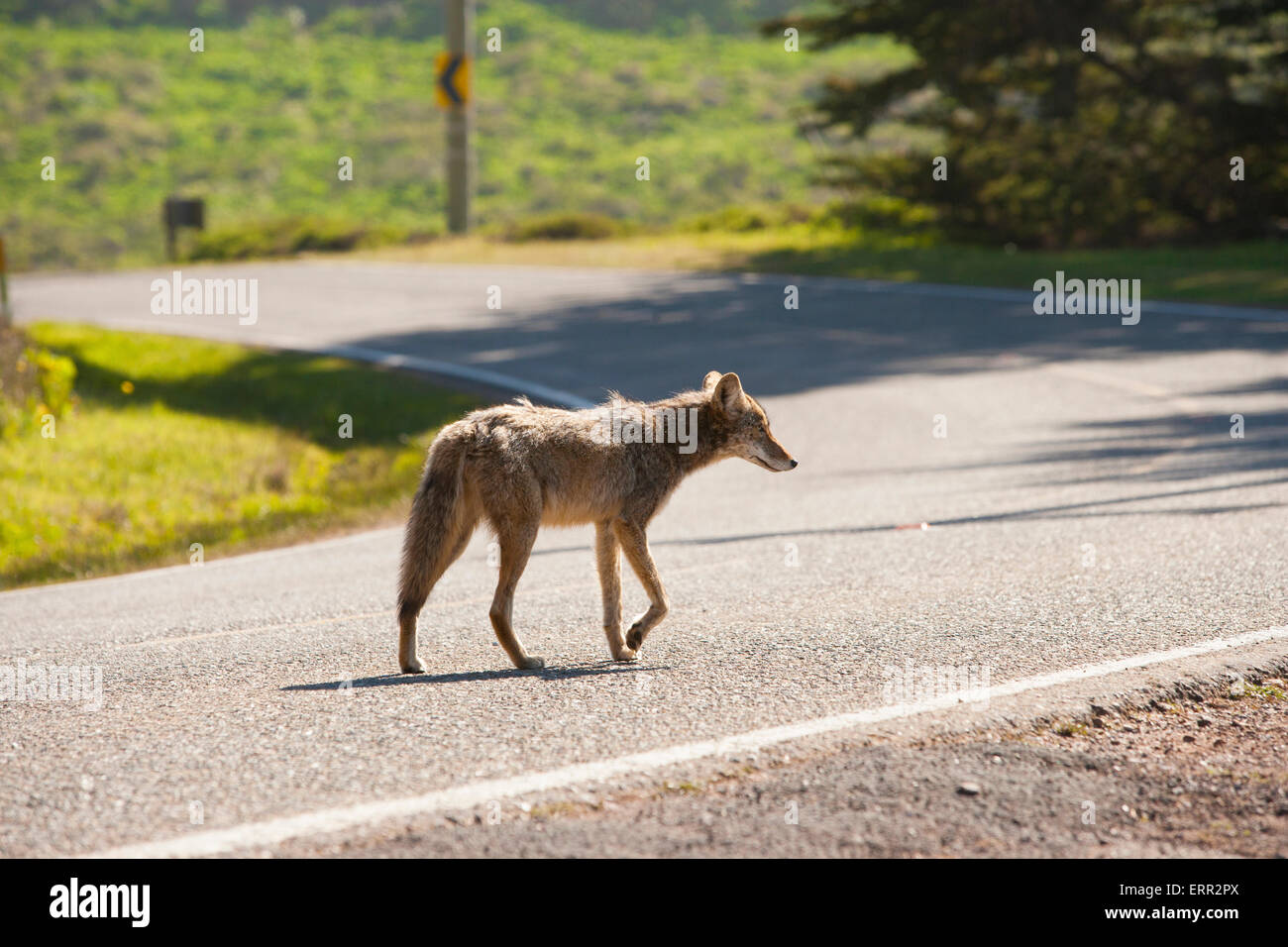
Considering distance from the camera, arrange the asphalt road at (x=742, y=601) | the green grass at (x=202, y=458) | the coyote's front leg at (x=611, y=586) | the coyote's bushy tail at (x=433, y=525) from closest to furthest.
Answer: the asphalt road at (x=742, y=601)
the coyote's bushy tail at (x=433, y=525)
the coyote's front leg at (x=611, y=586)
the green grass at (x=202, y=458)

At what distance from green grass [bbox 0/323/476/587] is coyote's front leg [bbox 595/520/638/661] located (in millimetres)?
5075

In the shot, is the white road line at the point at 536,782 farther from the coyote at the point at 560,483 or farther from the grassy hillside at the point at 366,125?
the grassy hillside at the point at 366,125

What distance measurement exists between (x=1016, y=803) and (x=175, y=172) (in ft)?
193

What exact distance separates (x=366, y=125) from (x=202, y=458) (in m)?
51.6

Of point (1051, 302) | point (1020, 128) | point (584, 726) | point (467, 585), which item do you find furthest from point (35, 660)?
point (1020, 128)

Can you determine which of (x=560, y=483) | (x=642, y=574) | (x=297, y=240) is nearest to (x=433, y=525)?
(x=560, y=483)

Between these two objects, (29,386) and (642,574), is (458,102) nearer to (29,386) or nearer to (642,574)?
(29,386)

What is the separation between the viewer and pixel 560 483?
628cm

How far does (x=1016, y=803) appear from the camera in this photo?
443 cm

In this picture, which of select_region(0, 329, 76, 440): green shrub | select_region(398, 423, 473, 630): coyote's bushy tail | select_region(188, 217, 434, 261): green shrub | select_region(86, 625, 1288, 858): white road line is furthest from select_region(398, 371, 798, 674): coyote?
select_region(188, 217, 434, 261): green shrub

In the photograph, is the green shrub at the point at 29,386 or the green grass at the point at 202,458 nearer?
the green grass at the point at 202,458

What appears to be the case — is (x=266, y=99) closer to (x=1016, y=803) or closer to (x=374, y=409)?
(x=374, y=409)

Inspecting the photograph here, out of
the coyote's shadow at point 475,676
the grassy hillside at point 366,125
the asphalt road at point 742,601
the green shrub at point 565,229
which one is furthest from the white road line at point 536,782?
the grassy hillside at point 366,125

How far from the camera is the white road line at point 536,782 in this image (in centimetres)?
414
